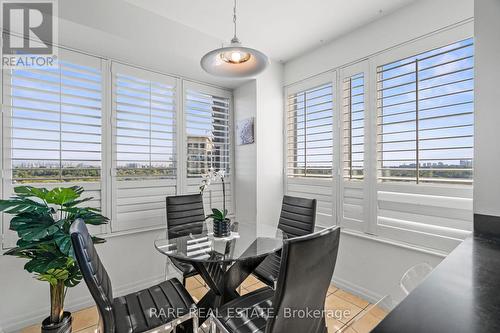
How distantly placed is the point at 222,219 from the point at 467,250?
5.17ft

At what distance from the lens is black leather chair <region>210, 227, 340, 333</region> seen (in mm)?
1052

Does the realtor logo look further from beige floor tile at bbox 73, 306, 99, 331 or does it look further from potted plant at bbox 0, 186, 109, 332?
beige floor tile at bbox 73, 306, 99, 331

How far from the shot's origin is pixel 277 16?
7.50 ft

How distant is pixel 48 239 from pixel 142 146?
50.2 inches

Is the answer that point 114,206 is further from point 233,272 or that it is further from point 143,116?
point 233,272

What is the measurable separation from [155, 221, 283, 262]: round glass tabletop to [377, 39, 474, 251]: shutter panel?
1.16 m

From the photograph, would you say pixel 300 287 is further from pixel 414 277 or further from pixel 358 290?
pixel 358 290

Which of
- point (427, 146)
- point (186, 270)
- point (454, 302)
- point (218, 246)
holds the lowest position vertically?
point (186, 270)

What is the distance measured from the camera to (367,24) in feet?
7.89

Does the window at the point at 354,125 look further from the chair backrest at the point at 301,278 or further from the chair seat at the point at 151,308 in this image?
the chair seat at the point at 151,308

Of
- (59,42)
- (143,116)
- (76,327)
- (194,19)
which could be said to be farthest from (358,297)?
(59,42)

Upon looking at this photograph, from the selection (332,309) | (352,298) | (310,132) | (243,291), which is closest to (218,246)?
(243,291)

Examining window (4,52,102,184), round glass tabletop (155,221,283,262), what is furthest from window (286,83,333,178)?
window (4,52,102,184)

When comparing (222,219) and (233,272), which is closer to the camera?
(233,272)
